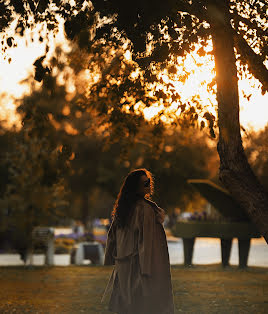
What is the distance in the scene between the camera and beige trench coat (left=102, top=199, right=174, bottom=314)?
300 inches

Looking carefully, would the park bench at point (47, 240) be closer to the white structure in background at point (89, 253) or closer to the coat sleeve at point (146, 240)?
the white structure in background at point (89, 253)

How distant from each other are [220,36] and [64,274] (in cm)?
941

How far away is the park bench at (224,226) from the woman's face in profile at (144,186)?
11.4 m

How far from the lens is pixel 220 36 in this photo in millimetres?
8367

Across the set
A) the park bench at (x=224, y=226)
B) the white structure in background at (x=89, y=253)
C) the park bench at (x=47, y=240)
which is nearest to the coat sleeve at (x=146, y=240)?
the park bench at (x=224, y=226)

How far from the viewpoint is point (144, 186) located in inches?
303

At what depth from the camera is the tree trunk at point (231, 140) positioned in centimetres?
829

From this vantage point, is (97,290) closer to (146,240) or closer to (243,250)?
(146,240)

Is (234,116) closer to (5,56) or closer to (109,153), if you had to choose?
(5,56)

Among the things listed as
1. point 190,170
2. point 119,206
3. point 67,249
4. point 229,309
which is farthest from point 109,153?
point 119,206

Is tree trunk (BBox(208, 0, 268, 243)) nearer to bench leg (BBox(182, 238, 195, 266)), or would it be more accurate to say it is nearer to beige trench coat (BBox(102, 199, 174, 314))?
beige trench coat (BBox(102, 199, 174, 314))

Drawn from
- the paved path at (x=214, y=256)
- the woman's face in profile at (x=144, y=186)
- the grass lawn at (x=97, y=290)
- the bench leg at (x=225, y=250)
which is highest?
the woman's face in profile at (x=144, y=186)

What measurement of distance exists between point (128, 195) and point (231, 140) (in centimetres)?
150

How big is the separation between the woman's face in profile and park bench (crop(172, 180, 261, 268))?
11.4 meters
